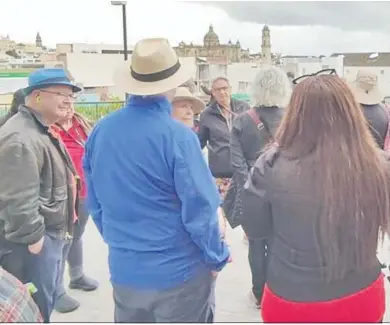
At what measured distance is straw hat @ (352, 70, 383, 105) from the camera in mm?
2924

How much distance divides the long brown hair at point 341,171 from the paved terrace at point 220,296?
1.45 m

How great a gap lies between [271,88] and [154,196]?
126 centimetres

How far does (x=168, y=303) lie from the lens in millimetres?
1809

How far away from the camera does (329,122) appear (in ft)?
5.02

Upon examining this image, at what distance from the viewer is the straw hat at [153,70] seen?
5.94ft

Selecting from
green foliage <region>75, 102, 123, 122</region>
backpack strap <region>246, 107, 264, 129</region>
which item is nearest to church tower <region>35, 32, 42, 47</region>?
green foliage <region>75, 102, 123, 122</region>

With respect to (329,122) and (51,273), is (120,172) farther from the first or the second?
(51,273)

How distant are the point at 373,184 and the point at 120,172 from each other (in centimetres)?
80

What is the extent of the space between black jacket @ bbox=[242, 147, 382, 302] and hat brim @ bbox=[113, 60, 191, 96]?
0.43 m

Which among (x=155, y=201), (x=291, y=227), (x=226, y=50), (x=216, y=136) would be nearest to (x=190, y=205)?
(x=155, y=201)

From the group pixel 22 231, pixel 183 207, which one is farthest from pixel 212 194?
pixel 22 231

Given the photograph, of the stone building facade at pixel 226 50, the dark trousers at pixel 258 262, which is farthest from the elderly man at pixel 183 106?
the stone building facade at pixel 226 50

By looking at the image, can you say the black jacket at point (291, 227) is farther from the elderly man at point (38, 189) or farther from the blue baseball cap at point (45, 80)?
the blue baseball cap at point (45, 80)

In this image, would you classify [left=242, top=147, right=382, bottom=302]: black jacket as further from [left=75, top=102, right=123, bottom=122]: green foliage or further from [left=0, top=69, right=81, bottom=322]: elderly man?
[left=75, top=102, right=123, bottom=122]: green foliage
